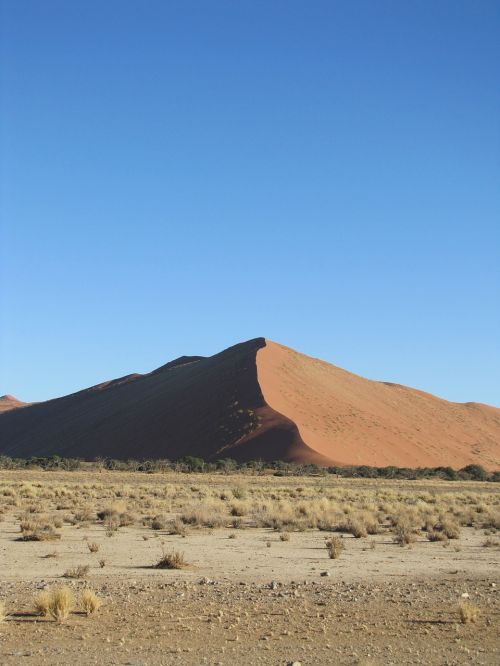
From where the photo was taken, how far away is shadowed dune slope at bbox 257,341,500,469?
8581cm

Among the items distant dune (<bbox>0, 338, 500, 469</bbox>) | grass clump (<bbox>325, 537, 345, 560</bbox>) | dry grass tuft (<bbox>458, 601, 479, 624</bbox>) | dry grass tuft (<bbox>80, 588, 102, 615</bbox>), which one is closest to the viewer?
dry grass tuft (<bbox>80, 588, 102, 615</bbox>)

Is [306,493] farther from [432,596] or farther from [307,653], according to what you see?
[307,653]

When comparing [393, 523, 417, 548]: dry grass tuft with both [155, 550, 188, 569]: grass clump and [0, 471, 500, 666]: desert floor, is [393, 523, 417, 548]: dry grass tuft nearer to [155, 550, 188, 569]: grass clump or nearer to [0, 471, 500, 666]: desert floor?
[0, 471, 500, 666]: desert floor

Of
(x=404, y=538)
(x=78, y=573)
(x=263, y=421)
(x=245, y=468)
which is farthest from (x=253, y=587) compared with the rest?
(x=263, y=421)

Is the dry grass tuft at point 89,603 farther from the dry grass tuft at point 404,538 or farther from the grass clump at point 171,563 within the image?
the dry grass tuft at point 404,538

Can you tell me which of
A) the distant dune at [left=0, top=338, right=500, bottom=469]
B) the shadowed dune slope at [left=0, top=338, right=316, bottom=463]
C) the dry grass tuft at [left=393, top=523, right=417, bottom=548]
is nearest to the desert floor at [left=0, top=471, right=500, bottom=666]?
the dry grass tuft at [left=393, top=523, right=417, bottom=548]

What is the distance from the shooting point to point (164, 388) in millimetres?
105688

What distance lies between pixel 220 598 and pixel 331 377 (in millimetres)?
97505

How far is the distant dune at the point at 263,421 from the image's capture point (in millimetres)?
82812

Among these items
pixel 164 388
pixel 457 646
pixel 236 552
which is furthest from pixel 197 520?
pixel 164 388

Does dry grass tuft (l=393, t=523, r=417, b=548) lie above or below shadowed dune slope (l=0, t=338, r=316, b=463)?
below

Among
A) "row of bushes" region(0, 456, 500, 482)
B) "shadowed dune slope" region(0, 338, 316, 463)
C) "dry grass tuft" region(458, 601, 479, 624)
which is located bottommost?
"dry grass tuft" region(458, 601, 479, 624)

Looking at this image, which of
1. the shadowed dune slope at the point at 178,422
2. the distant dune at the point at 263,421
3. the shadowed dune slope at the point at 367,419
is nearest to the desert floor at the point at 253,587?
the distant dune at the point at 263,421

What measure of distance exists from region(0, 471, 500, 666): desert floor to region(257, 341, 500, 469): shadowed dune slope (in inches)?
2160
